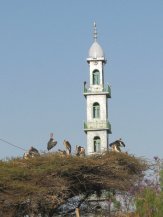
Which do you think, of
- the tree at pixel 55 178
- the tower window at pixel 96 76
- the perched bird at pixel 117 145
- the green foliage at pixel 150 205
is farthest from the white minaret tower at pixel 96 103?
the green foliage at pixel 150 205

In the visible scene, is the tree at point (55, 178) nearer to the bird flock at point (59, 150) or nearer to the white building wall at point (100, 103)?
the bird flock at point (59, 150)

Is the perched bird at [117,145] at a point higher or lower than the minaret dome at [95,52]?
lower

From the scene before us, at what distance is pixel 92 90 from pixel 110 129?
308 cm

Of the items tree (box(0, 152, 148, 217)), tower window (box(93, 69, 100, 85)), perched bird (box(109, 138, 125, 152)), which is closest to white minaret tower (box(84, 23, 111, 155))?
tower window (box(93, 69, 100, 85))

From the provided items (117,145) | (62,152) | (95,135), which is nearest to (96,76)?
(95,135)

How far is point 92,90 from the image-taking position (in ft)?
162

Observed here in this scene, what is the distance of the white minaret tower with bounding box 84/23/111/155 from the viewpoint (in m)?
48.1

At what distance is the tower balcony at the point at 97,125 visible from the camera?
48.1 metres

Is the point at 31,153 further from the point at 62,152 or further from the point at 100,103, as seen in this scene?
the point at 100,103

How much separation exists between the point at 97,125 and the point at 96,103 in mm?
1799

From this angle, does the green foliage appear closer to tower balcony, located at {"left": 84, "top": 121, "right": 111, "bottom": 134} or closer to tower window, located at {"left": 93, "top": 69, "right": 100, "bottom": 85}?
tower balcony, located at {"left": 84, "top": 121, "right": 111, "bottom": 134}

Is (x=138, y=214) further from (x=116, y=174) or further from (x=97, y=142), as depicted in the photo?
(x=97, y=142)

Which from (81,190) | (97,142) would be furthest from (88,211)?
(97,142)

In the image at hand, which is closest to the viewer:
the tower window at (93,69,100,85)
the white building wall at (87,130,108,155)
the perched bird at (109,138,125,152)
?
the perched bird at (109,138,125,152)
